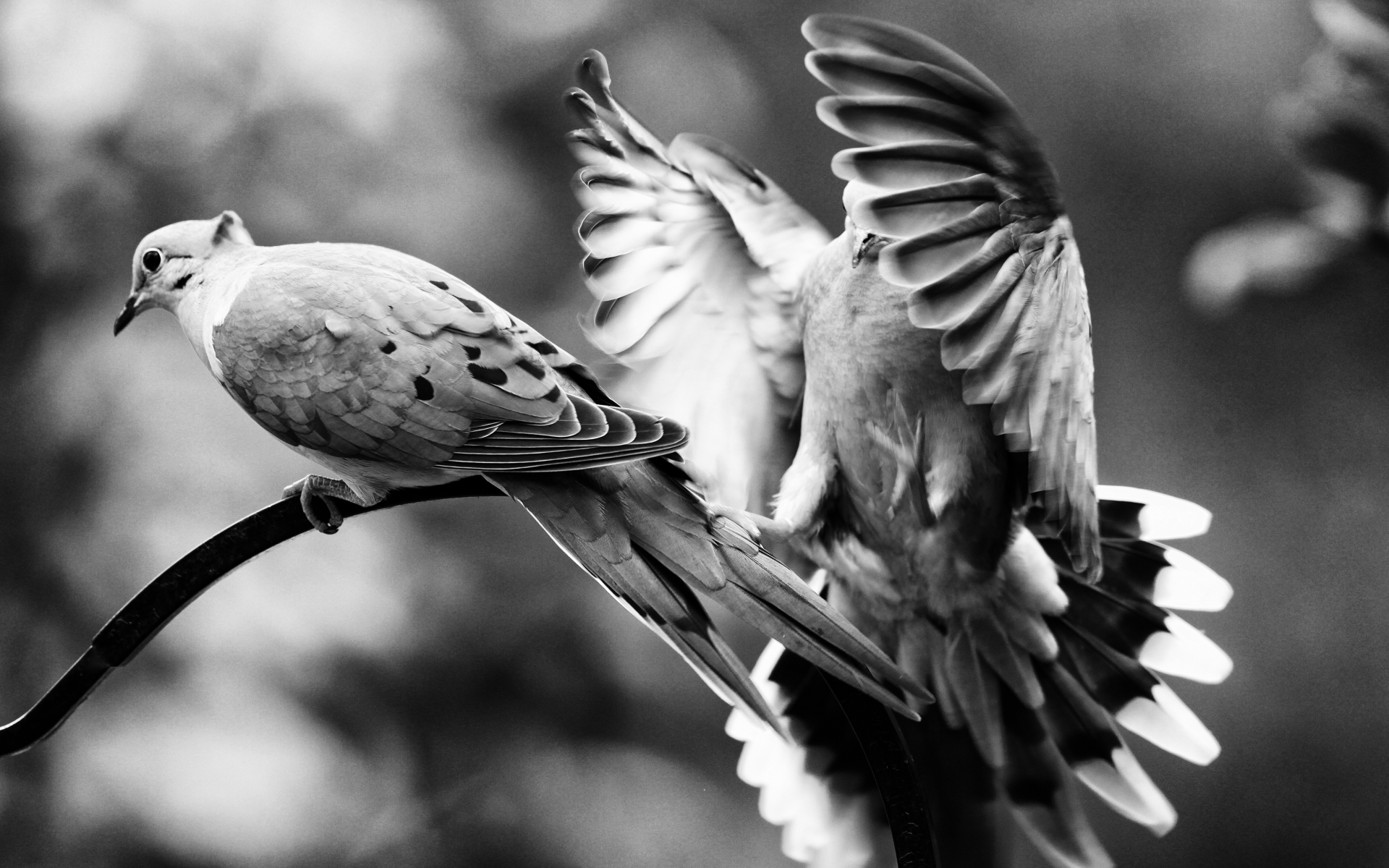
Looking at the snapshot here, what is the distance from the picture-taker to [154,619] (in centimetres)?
140

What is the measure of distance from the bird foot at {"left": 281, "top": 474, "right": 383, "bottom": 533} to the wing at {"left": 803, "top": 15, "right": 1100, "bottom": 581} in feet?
2.34

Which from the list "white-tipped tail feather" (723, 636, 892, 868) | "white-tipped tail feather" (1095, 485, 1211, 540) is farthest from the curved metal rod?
"white-tipped tail feather" (1095, 485, 1211, 540)

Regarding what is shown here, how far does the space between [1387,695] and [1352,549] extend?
362 mm

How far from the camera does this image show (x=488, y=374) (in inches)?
56.7

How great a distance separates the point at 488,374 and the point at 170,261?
58 centimetres

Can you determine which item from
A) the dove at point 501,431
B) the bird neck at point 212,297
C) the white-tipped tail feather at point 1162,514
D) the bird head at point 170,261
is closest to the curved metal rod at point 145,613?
the dove at point 501,431

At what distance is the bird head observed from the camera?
1727 mm

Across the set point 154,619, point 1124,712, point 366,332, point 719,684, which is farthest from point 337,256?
point 1124,712

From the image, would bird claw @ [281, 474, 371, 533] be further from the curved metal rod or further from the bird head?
the bird head

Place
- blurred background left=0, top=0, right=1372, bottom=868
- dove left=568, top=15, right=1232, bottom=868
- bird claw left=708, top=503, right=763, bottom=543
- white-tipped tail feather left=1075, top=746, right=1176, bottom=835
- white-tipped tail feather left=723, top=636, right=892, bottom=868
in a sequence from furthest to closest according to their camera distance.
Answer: blurred background left=0, top=0, right=1372, bottom=868 < white-tipped tail feather left=723, top=636, right=892, bottom=868 < white-tipped tail feather left=1075, top=746, right=1176, bottom=835 < dove left=568, top=15, right=1232, bottom=868 < bird claw left=708, top=503, right=763, bottom=543

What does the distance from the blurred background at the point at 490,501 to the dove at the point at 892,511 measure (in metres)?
0.67

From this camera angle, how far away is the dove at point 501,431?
1344 millimetres

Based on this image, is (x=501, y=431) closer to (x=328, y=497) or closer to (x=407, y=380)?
(x=407, y=380)

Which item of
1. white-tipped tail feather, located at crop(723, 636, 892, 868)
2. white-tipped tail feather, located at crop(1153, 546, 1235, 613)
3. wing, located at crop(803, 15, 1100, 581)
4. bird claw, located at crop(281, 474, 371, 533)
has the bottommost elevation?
white-tipped tail feather, located at crop(723, 636, 892, 868)
